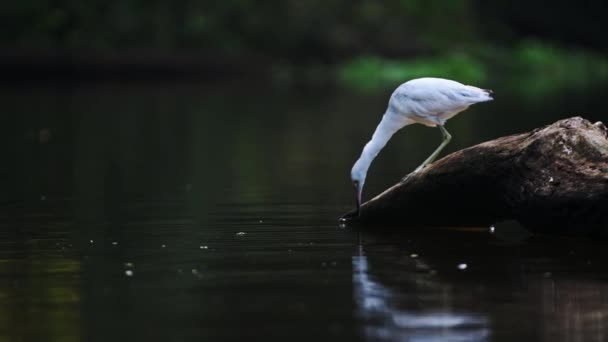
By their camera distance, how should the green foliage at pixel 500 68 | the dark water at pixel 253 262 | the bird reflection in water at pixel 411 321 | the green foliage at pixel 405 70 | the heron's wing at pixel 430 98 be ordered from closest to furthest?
the bird reflection in water at pixel 411 321, the dark water at pixel 253 262, the heron's wing at pixel 430 98, the green foliage at pixel 500 68, the green foliage at pixel 405 70

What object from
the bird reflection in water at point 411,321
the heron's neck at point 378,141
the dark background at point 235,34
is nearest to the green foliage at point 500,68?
the dark background at point 235,34

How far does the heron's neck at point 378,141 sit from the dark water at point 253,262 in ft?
1.86

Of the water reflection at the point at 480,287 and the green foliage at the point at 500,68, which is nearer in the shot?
the water reflection at the point at 480,287

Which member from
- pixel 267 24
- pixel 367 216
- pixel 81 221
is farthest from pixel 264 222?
pixel 267 24

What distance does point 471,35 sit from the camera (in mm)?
67125

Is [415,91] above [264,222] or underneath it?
above

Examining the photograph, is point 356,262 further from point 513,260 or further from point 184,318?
point 184,318

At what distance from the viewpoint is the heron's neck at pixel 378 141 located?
34.8 feet

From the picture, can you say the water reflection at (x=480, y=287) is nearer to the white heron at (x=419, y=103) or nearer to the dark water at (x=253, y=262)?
the dark water at (x=253, y=262)

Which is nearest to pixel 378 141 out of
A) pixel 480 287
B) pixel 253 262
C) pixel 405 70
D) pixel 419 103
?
pixel 419 103

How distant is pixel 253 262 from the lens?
352 inches

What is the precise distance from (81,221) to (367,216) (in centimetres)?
265

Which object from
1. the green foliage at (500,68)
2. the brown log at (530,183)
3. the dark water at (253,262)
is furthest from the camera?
the green foliage at (500,68)

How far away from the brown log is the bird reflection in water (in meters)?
2.42
